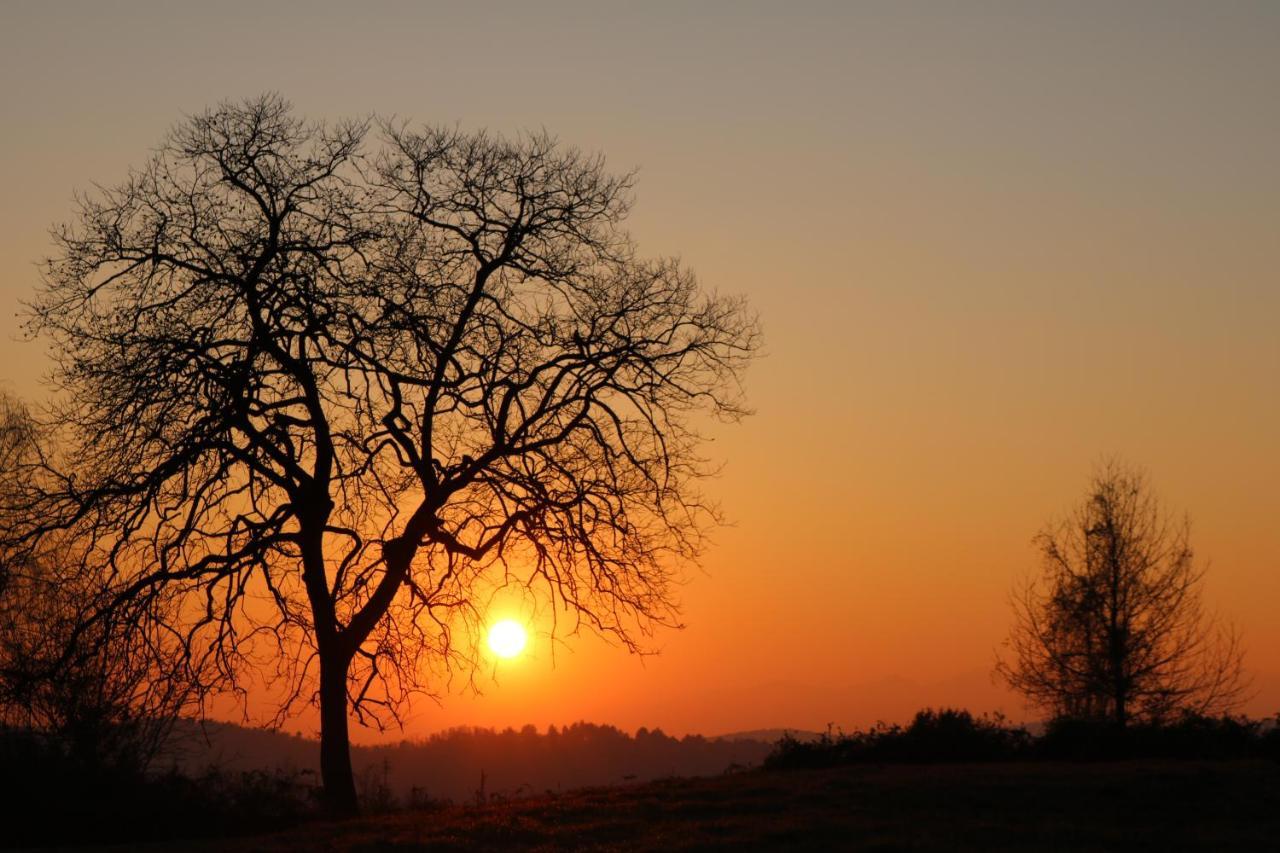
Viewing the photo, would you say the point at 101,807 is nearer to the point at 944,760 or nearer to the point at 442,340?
the point at 442,340

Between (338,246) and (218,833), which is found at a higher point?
(338,246)

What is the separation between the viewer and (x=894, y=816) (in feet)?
61.4

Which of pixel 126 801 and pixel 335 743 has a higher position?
pixel 335 743

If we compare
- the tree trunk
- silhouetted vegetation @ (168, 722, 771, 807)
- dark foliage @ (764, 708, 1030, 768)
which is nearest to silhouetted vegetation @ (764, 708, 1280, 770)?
dark foliage @ (764, 708, 1030, 768)

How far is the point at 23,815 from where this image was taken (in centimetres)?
2066

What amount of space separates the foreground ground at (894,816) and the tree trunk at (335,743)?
1.59 metres

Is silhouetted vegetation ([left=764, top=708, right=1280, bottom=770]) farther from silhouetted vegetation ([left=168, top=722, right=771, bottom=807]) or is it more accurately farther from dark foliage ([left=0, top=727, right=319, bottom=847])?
silhouetted vegetation ([left=168, top=722, right=771, bottom=807])

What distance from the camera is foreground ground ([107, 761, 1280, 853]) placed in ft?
56.3

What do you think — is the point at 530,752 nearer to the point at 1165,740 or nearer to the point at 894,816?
the point at 1165,740

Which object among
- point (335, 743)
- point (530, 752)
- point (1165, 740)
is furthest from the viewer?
point (530, 752)

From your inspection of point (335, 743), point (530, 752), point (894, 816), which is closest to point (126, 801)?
point (335, 743)

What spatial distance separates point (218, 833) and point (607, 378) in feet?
32.3

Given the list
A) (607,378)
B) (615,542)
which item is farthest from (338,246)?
(615,542)

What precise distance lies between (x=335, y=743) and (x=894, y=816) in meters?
9.56
